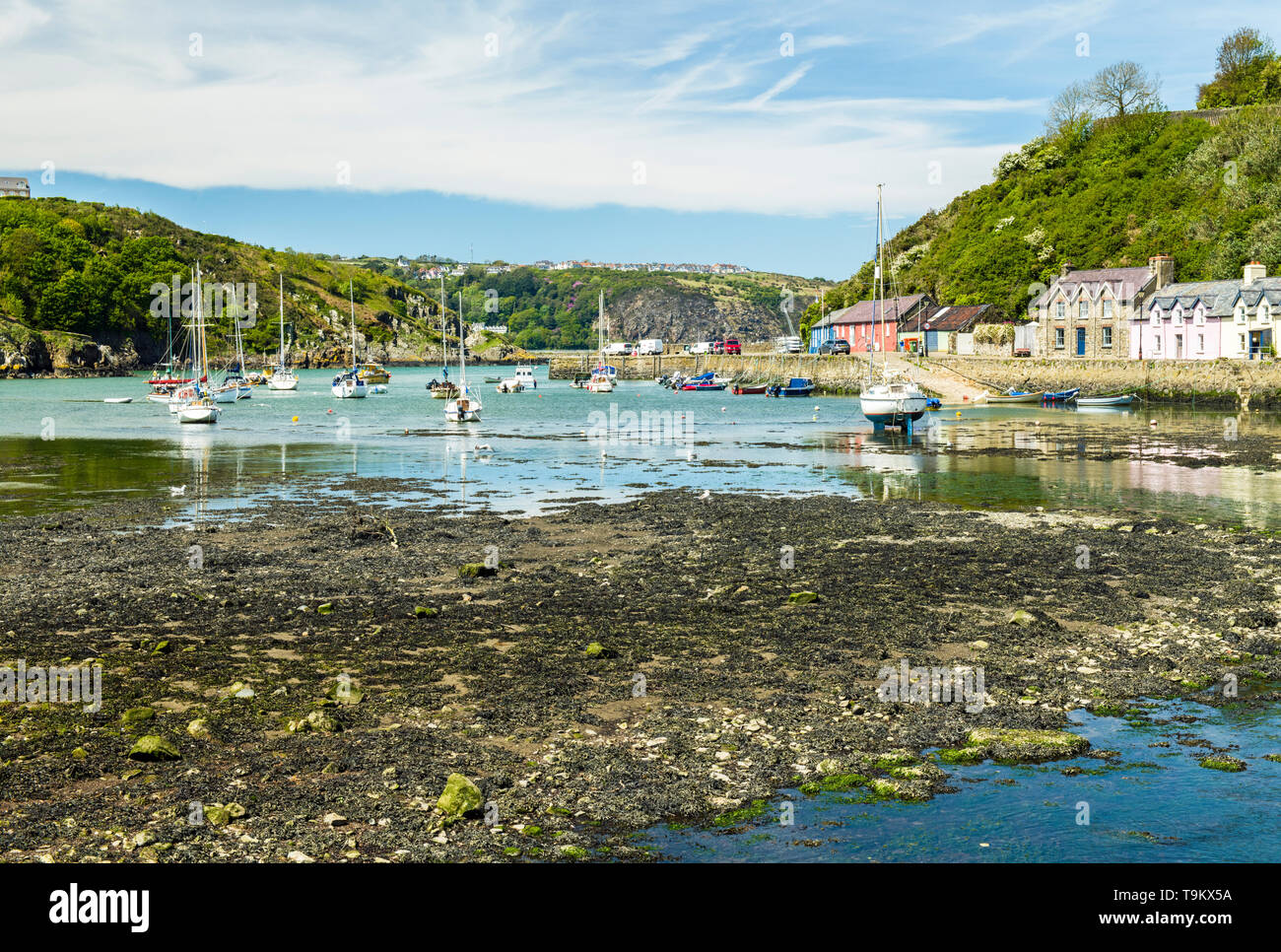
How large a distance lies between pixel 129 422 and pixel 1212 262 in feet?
324

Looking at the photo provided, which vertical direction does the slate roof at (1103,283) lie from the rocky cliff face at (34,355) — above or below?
above

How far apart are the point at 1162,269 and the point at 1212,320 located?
44.9ft

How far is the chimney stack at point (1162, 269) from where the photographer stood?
98312 millimetres

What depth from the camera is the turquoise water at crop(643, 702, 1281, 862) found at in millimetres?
8953

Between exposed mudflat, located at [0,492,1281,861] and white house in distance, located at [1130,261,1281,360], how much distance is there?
224 ft

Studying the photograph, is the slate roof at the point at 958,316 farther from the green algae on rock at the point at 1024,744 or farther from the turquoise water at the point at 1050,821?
the turquoise water at the point at 1050,821

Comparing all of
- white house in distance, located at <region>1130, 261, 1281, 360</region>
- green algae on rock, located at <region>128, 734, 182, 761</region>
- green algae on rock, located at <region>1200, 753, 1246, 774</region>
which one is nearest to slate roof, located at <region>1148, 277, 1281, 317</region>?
white house in distance, located at <region>1130, 261, 1281, 360</region>

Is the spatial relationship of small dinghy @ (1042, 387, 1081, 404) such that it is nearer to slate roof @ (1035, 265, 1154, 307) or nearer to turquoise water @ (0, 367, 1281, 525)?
turquoise water @ (0, 367, 1281, 525)

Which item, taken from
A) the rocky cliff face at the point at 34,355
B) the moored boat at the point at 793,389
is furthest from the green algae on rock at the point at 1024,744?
the rocky cliff face at the point at 34,355

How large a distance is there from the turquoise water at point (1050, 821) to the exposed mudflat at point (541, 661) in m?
0.50

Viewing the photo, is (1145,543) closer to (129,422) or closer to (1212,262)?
(129,422)

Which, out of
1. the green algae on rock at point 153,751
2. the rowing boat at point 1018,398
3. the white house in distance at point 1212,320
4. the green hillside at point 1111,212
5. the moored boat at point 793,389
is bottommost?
the green algae on rock at point 153,751

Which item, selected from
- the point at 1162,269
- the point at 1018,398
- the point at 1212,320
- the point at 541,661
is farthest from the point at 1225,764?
the point at 1162,269
